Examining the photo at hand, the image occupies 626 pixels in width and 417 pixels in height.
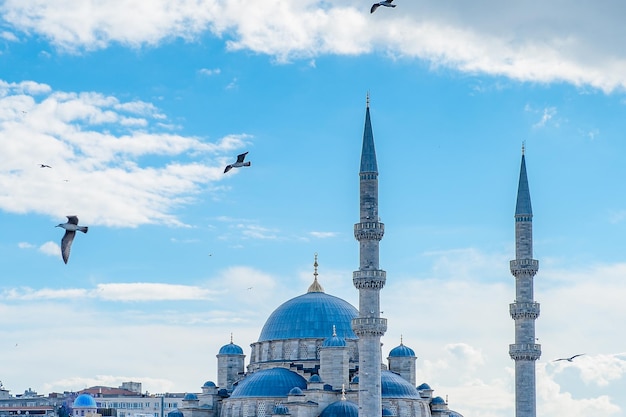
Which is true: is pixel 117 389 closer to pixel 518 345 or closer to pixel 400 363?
pixel 400 363

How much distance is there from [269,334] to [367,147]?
17.1m

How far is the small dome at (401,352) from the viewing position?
75.5m

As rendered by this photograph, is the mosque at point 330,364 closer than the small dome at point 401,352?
Yes

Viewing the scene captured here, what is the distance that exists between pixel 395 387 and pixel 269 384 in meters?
6.68

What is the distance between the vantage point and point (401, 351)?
7569 centimetres

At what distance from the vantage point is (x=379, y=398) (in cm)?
6119

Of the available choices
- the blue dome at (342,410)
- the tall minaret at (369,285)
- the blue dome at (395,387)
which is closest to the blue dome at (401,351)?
the blue dome at (395,387)

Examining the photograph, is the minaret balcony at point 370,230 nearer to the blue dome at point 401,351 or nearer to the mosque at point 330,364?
the mosque at point 330,364

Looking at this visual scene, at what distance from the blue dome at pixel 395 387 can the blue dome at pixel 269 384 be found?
4.52 m

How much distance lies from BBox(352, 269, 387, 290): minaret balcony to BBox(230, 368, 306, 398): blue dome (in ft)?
32.9

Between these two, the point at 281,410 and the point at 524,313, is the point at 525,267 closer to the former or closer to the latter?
the point at 524,313

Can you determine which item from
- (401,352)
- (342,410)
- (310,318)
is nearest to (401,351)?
(401,352)

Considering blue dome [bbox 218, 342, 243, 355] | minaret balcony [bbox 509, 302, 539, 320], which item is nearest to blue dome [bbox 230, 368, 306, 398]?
blue dome [bbox 218, 342, 243, 355]

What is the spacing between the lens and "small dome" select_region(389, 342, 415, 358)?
7547 cm
